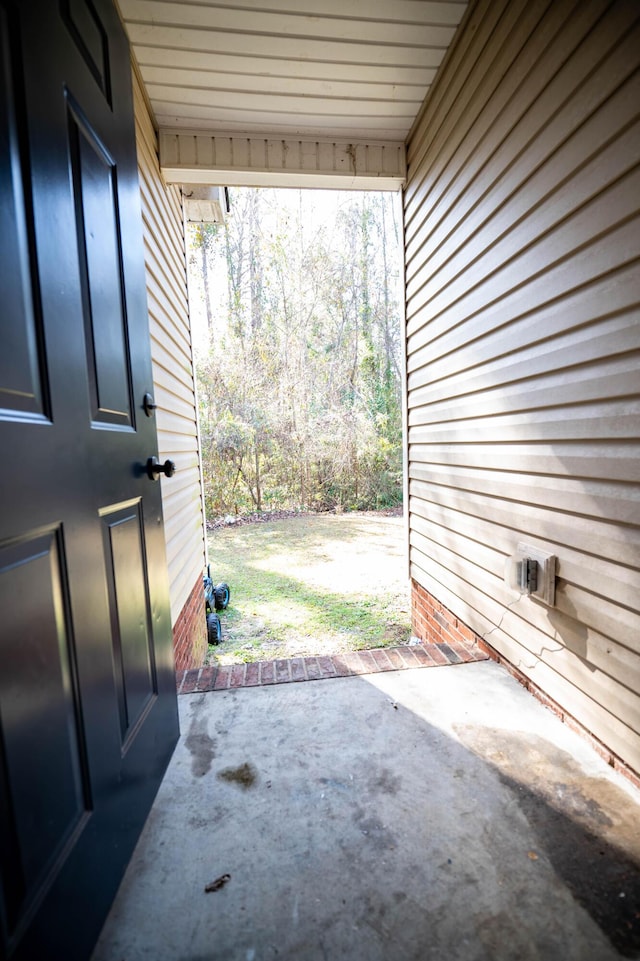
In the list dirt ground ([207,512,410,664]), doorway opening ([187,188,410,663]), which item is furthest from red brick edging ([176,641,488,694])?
doorway opening ([187,188,410,663])

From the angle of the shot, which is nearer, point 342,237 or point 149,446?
point 149,446

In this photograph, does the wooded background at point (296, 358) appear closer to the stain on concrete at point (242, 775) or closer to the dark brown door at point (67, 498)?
the stain on concrete at point (242, 775)

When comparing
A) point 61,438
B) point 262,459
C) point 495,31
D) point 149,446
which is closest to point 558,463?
point 149,446

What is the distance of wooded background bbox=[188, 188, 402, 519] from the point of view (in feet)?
31.9

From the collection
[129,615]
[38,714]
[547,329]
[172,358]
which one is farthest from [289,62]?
[38,714]

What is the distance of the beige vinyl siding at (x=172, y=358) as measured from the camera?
2270mm

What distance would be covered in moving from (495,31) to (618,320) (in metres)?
1.55

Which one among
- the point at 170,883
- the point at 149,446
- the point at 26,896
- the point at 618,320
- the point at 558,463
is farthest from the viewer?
the point at 558,463

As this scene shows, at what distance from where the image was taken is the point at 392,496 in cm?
1025

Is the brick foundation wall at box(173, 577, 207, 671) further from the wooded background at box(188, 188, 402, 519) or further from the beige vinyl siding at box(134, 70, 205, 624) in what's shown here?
the wooded background at box(188, 188, 402, 519)

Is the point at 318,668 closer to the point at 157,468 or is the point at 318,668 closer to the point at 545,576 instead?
the point at 545,576

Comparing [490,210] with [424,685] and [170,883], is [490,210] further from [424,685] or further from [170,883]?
[170,883]

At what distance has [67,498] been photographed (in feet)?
2.76

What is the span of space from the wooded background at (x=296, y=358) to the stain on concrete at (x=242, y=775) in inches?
332
